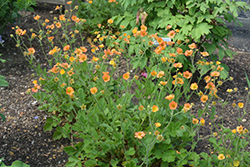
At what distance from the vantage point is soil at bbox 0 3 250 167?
2234 mm

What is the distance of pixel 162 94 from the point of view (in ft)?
6.67

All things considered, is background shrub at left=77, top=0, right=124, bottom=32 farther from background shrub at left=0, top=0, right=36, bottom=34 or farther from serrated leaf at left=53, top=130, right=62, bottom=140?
serrated leaf at left=53, top=130, right=62, bottom=140

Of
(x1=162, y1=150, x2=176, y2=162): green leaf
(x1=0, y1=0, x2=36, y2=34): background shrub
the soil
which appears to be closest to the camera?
(x1=162, y1=150, x2=176, y2=162): green leaf

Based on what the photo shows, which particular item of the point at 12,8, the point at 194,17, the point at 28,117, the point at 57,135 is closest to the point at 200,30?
the point at 194,17

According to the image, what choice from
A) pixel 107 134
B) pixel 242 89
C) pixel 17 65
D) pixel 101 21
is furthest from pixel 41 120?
pixel 242 89

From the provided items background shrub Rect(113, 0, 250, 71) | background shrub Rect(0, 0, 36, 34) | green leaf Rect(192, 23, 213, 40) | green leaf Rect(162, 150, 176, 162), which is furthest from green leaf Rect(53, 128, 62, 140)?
background shrub Rect(0, 0, 36, 34)

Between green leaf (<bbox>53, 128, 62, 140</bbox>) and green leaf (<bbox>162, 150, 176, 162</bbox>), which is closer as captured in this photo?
green leaf (<bbox>162, 150, 176, 162</bbox>)

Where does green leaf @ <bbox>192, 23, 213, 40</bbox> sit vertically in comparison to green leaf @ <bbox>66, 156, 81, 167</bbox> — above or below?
above

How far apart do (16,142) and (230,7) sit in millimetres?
2639

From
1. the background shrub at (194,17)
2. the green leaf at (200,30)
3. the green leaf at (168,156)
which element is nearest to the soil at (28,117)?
the green leaf at (168,156)

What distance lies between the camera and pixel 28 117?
2.61 meters

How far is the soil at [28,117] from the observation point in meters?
2.23

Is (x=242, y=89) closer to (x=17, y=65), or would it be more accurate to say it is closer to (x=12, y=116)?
(x=12, y=116)

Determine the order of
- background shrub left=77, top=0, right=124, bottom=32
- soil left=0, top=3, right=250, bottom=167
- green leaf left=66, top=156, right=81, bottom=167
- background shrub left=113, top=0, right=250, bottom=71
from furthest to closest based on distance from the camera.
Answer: background shrub left=77, top=0, right=124, bottom=32, background shrub left=113, top=0, right=250, bottom=71, soil left=0, top=3, right=250, bottom=167, green leaf left=66, top=156, right=81, bottom=167
